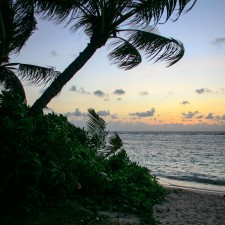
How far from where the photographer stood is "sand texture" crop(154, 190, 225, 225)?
6.17 metres

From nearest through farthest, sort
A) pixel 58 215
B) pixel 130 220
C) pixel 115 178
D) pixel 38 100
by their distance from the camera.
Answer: pixel 58 215, pixel 130 220, pixel 38 100, pixel 115 178

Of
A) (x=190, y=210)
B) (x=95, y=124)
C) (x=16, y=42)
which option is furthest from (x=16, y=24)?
(x=190, y=210)

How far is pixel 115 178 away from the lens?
664 centimetres

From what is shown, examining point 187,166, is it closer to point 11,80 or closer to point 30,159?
point 11,80

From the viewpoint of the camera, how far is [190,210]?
7.18 m

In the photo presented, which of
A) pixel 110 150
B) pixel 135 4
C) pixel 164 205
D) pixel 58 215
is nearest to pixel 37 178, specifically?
pixel 58 215

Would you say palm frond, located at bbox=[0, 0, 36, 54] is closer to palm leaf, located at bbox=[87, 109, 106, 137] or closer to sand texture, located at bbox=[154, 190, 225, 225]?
palm leaf, located at bbox=[87, 109, 106, 137]

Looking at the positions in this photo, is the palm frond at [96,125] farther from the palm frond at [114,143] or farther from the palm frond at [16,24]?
the palm frond at [16,24]

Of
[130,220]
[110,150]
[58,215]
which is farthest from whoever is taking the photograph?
[110,150]

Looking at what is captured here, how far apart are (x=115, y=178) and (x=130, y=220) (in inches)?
49.8

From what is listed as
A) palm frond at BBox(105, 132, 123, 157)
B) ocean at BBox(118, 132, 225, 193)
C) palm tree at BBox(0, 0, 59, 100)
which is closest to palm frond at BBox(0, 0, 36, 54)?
palm tree at BBox(0, 0, 59, 100)

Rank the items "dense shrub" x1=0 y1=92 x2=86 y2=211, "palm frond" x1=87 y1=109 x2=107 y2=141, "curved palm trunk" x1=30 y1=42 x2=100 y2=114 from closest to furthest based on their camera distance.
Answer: "dense shrub" x1=0 y1=92 x2=86 y2=211, "curved palm trunk" x1=30 y1=42 x2=100 y2=114, "palm frond" x1=87 y1=109 x2=107 y2=141

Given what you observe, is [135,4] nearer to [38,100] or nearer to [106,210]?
[38,100]

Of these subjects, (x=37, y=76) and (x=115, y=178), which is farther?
(x=37, y=76)
